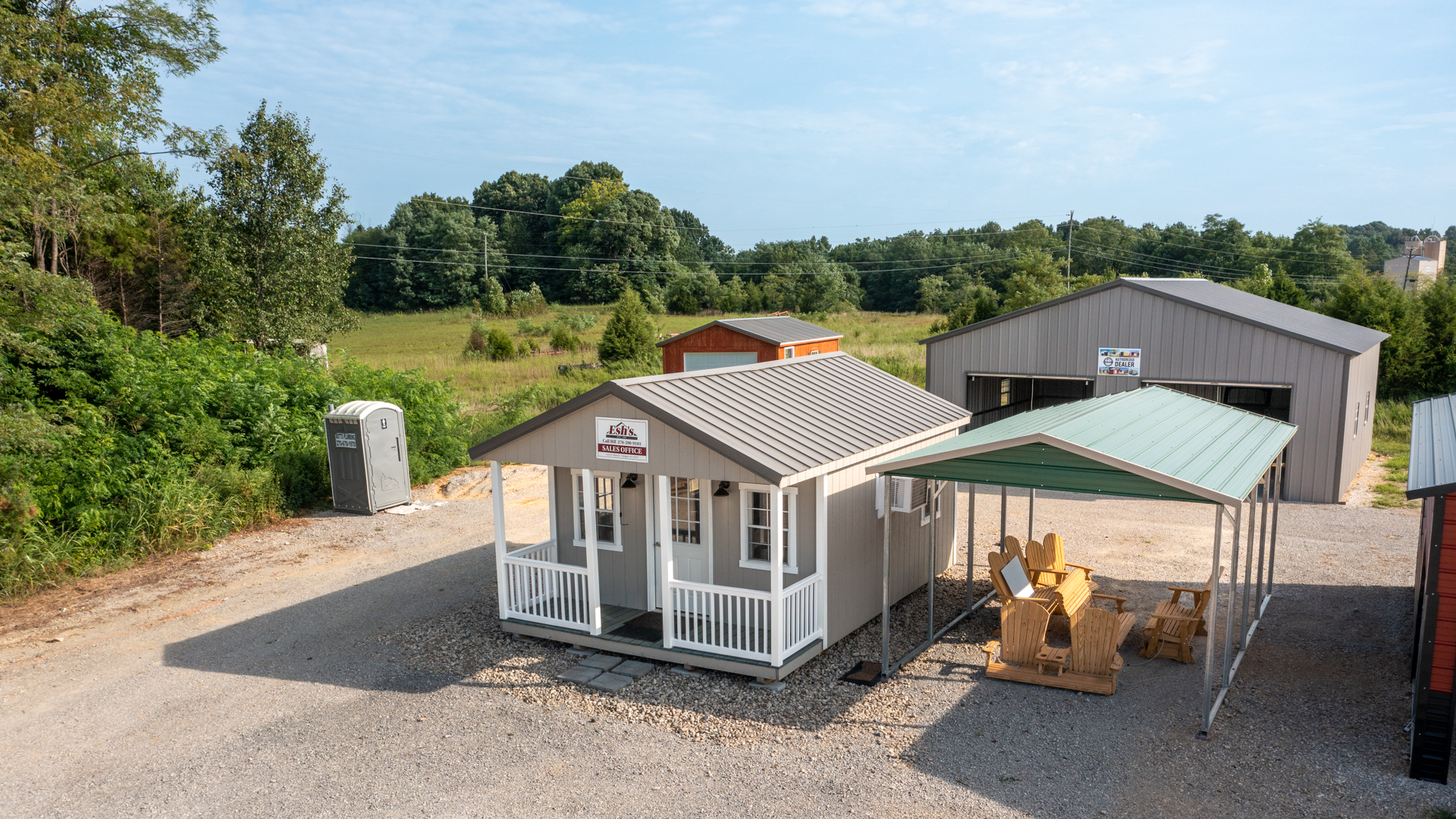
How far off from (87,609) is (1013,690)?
32.7 ft

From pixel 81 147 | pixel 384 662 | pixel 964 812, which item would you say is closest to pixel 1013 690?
pixel 964 812

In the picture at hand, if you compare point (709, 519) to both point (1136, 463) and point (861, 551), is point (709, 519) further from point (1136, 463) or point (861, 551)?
point (1136, 463)

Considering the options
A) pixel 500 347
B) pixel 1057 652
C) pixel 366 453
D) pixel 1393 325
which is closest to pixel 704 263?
pixel 500 347

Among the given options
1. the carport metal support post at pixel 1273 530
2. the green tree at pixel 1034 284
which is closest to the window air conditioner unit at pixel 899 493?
the carport metal support post at pixel 1273 530

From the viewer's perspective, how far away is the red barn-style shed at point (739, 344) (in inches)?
815

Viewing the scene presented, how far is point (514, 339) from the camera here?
119 ft

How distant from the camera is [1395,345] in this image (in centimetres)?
2205

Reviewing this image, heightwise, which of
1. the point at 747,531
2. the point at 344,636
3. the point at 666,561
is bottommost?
the point at 344,636

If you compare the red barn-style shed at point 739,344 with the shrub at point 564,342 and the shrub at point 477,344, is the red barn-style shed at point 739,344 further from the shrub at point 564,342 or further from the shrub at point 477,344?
the shrub at point 477,344

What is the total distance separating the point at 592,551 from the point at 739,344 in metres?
13.5

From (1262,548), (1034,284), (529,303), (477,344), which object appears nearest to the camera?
(1262,548)

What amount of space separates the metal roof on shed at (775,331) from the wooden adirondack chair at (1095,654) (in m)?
13.6

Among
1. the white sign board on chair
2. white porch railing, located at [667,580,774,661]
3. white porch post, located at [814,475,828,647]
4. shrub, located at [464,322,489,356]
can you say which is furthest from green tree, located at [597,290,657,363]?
white porch post, located at [814,475,828,647]

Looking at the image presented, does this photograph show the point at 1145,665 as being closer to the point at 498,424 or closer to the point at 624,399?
the point at 624,399
